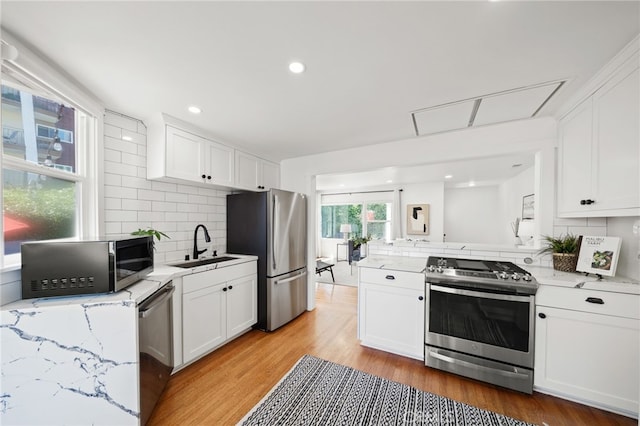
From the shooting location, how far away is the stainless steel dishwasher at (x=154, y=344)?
4.66 feet

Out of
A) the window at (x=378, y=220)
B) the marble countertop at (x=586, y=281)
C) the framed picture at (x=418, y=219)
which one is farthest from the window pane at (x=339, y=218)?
the marble countertop at (x=586, y=281)

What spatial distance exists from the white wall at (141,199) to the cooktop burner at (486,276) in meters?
2.61

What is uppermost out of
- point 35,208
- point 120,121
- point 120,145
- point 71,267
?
point 120,121

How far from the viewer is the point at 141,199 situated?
2.28 meters

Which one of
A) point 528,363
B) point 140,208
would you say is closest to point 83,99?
point 140,208

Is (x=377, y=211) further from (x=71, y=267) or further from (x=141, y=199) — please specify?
(x=71, y=267)

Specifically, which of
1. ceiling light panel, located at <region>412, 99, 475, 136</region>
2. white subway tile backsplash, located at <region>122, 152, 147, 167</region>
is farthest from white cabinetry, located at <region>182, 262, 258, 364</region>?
ceiling light panel, located at <region>412, 99, 475, 136</region>

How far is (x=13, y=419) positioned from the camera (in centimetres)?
113

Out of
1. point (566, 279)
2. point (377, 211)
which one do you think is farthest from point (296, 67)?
point (377, 211)

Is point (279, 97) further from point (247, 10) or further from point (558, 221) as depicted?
point (558, 221)

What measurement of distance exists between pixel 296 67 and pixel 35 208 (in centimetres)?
191

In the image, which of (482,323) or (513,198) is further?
(513,198)

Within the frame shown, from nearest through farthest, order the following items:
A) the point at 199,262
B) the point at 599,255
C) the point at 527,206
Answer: the point at 599,255 < the point at 199,262 < the point at 527,206

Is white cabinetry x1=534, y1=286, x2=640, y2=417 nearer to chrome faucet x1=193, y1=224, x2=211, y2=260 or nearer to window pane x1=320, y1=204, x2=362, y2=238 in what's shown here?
chrome faucet x1=193, y1=224, x2=211, y2=260
